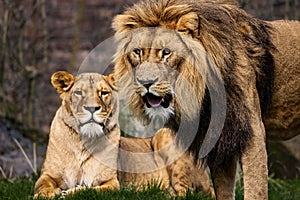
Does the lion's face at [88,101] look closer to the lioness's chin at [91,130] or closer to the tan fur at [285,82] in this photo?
the lioness's chin at [91,130]

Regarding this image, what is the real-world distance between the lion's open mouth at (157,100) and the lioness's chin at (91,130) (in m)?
0.89

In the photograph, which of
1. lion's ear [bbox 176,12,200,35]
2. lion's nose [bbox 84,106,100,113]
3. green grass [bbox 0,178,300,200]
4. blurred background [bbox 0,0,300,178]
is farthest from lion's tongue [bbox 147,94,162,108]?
blurred background [bbox 0,0,300,178]

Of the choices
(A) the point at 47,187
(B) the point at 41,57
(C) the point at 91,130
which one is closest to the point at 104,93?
(C) the point at 91,130

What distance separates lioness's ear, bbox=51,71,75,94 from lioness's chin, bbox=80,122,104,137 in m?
0.35

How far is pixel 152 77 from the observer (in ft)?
15.3

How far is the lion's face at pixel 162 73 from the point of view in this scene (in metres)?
4.72

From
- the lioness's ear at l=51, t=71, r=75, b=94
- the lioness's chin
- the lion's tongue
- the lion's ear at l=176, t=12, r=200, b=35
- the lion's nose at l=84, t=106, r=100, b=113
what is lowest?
the lioness's chin

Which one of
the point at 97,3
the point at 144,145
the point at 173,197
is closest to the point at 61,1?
the point at 97,3

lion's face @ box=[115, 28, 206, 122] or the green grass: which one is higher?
lion's face @ box=[115, 28, 206, 122]

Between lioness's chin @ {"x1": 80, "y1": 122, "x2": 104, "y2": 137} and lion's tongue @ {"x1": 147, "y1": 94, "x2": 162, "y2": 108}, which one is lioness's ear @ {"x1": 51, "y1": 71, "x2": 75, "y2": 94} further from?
lion's tongue @ {"x1": 147, "y1": 94, "x2": 162, "y2": 108}

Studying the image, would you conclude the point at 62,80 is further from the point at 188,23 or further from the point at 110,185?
the point at 188,23

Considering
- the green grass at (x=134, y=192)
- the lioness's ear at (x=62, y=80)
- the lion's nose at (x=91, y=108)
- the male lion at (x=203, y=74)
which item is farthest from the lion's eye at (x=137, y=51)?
the lioness's ear at (x=62, y=80)

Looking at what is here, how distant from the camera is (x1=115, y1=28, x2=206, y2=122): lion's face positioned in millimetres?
4719

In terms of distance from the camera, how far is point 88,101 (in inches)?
223
